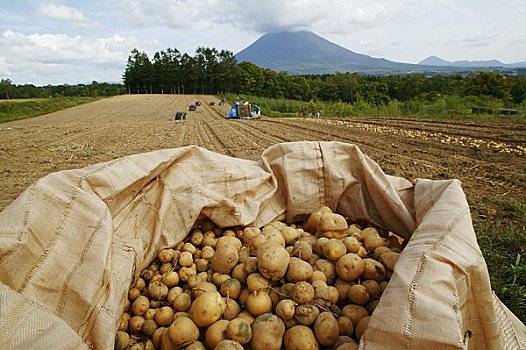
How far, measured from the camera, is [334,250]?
211 cm

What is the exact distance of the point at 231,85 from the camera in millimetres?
69375

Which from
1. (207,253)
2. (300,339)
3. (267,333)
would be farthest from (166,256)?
(300,339)

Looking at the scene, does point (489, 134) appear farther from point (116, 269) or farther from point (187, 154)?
point (116, 269)

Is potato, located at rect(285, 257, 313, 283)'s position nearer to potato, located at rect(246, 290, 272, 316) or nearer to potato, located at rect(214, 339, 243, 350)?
potato, located at rect(246, 290, 272, 316)

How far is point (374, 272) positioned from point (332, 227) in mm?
469

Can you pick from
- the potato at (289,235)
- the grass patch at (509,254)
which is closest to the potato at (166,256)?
the potato at (289,235)

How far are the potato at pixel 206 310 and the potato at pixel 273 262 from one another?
0.29 m

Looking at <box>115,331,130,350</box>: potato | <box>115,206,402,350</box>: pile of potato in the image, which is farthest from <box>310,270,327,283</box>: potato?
<box>115,331,130,350</box>: potato

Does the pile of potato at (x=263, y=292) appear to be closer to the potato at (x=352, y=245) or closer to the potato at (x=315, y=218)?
the potato at (x=352, y=245)

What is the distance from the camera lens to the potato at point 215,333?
5.64ft

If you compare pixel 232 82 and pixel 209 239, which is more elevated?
pixel 232 82

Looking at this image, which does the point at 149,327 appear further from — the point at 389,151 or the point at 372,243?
the point at 389,151

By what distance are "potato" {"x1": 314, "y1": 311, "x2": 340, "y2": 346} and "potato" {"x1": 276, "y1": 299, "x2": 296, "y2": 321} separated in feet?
0.45

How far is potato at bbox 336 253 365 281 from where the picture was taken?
199 cm
